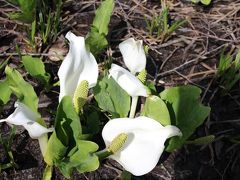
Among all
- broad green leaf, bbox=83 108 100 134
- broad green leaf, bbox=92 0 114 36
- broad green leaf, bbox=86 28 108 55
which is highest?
broad green leaf, bbox=92 0 114 36

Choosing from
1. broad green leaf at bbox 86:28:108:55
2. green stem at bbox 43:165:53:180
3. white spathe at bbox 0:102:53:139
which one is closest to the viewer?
white spathe at bbox 0:102:53:139

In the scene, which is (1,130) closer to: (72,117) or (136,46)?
(72,117)

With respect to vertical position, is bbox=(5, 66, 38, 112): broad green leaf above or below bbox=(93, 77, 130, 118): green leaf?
above

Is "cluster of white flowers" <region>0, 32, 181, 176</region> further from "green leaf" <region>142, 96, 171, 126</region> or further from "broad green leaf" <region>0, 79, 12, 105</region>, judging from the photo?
"broad green leaf" <region>0, 79, 12, 105</region>

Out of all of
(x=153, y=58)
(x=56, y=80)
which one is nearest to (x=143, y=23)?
(x=153, y=58)

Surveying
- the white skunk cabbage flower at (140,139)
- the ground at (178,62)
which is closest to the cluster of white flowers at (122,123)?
the white skunk cabbage flower at (140,139)

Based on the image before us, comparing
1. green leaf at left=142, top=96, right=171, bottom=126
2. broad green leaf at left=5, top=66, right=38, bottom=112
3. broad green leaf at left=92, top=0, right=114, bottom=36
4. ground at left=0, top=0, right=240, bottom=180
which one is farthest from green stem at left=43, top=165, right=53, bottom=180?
broad green leaf at left=92, top=0, right=114, bottom=36

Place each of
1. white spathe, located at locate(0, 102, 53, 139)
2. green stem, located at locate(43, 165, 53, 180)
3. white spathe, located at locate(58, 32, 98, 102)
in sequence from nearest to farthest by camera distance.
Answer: white spathe, located at locate(0, 102, 53, 139) < white spathe, located at locate(58, 32, 98, 102) < green stem, located at locate(43, 165, 53, 180)
